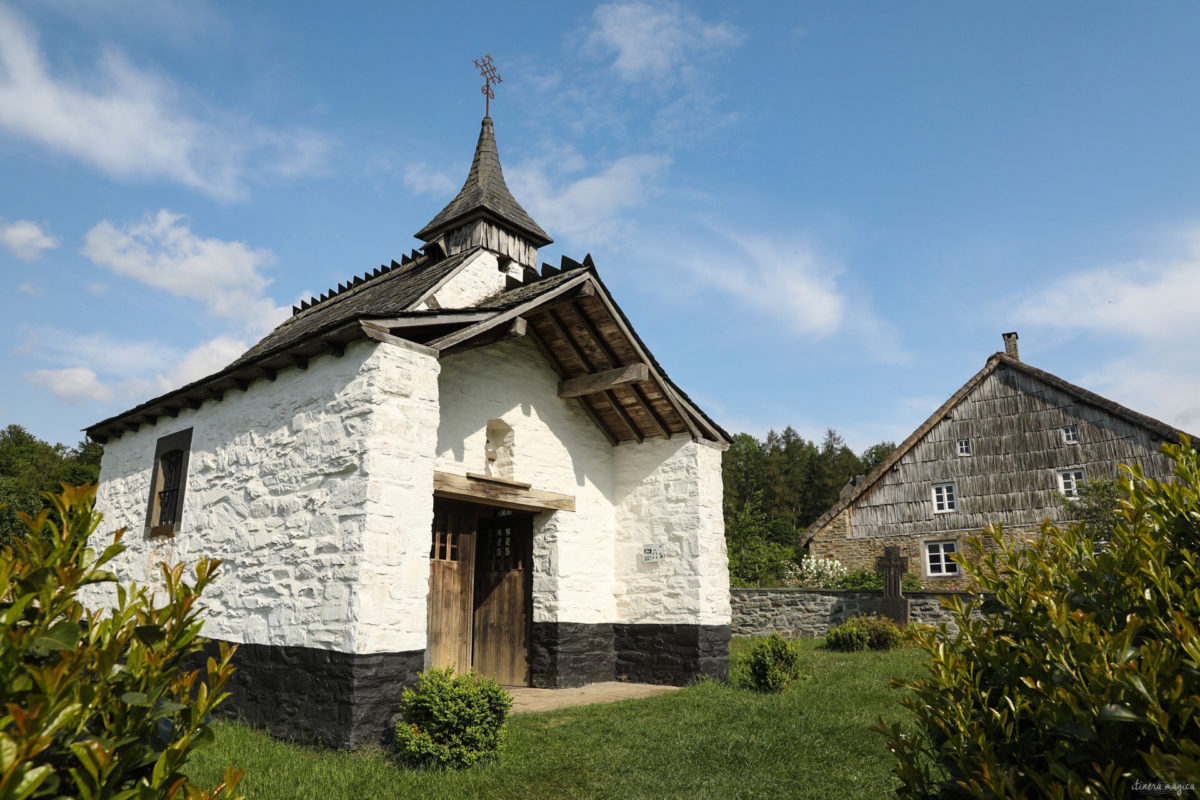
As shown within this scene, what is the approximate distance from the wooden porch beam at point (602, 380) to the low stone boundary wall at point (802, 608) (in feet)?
30.0

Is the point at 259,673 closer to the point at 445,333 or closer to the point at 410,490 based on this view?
the point at 410,490

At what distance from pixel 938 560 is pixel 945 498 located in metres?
1.83

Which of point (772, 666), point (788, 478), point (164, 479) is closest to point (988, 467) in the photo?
point (772, 666)

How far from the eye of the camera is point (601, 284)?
9914 millimetres

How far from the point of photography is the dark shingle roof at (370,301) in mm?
9391

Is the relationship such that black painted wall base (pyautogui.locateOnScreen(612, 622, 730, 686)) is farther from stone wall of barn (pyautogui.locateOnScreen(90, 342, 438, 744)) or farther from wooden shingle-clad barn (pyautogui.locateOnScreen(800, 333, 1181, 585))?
wooden shingle-clad barn (pyautogui.locateOnScreen(800, 333, 1181, 585))

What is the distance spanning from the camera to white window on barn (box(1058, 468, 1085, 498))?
20453mm

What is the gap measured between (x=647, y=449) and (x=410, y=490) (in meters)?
5.01

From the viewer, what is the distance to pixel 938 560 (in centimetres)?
2233

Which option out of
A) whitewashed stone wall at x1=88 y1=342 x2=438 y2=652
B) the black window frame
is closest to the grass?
whitewashed stone wall at x1=88 y1=342 x2=438 y2=652

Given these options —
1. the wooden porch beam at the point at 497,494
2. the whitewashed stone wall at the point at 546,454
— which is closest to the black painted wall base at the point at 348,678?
the whitewashed stone wall at the point at 546,454

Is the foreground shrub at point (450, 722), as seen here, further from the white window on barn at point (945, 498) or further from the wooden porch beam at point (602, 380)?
the white window on barn at point (945, 498)

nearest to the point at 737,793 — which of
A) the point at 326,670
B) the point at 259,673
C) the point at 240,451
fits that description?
the point at 326,670

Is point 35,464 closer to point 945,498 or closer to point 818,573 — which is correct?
point 818,573
